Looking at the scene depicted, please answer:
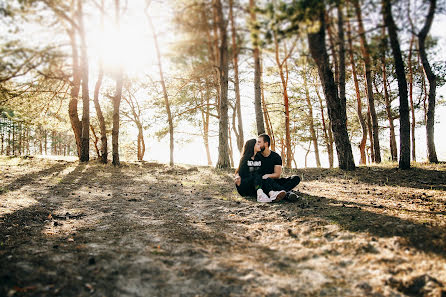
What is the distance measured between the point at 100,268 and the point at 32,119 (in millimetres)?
18493

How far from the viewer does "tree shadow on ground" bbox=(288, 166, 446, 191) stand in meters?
7.99

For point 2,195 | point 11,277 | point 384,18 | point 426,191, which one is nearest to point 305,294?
point 11,277

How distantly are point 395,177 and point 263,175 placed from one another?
583 cm

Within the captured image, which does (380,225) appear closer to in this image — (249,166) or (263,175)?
(263,175)

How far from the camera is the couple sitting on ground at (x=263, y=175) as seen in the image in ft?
20.0

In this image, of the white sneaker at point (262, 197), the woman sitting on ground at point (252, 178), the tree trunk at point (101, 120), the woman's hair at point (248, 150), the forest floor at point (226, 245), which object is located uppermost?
the tree trunk at point (101, 120)

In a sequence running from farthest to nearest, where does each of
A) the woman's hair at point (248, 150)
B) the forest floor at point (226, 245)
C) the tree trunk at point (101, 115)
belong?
the tree trunk at point (101, 115)
the woman's hair at point (248, 150)
the forest floor at point (226, 245)

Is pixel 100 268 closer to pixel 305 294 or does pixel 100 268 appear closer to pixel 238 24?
pixel 305 294

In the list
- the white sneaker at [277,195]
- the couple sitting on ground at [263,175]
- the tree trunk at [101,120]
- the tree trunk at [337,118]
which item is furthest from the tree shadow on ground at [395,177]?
the tree trunk at [101,120]

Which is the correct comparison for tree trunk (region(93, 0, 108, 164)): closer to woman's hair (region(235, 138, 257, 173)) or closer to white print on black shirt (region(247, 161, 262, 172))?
woman's hair (region(235, 138, 257, 173))

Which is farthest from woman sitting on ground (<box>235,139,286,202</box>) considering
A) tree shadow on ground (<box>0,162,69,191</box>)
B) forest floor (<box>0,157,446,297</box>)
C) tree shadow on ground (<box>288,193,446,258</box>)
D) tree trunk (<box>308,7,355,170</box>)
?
tree shadow on ground (<box>0,162,69,191</box>)

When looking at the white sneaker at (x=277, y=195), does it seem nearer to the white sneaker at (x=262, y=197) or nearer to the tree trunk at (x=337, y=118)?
the white sneaker at (x=262, y=197)

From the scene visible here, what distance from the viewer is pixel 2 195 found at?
704 centimetres

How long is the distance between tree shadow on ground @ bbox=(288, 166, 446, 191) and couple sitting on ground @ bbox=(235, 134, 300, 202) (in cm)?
404
